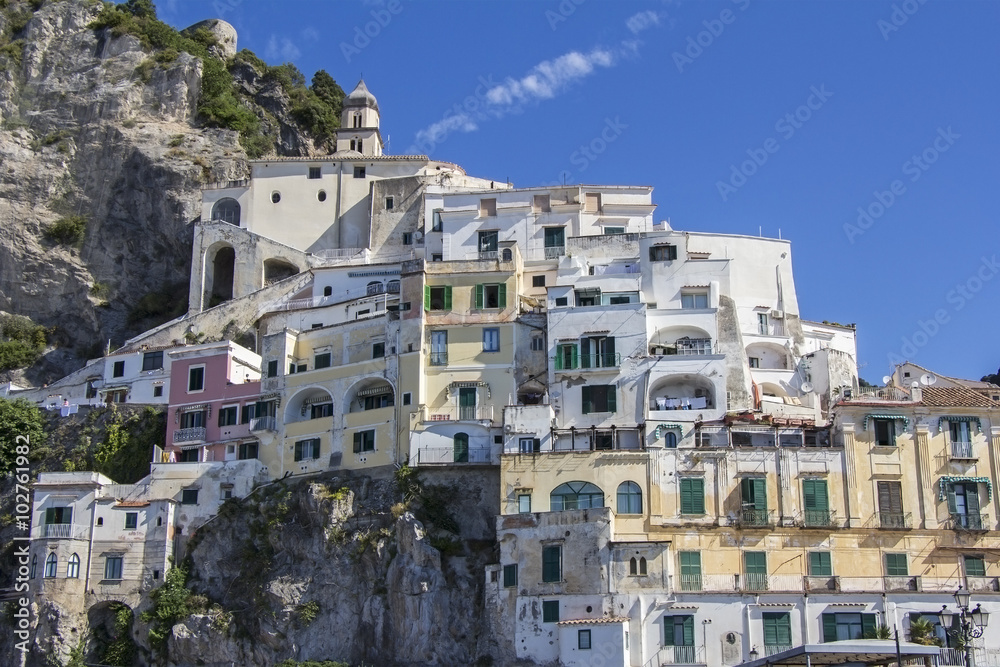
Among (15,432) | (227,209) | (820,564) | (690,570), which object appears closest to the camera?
(690,570)

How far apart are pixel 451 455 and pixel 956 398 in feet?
68.6

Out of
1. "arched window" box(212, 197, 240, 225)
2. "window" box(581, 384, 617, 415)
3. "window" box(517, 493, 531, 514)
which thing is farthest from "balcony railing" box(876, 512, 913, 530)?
"arched window" box(212, 197, 240, 225)

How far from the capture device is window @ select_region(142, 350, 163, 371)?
71.6m

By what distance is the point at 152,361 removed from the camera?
71812 mm

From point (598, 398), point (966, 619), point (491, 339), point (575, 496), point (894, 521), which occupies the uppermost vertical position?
point (491, 339)

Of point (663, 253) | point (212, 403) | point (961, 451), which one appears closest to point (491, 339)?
point (663, 253)

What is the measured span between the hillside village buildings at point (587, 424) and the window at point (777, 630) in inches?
4.3

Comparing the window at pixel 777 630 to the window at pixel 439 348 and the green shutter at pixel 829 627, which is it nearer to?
the green shutter at pixel 829 627

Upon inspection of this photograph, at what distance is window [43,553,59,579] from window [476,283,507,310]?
70.9 ft

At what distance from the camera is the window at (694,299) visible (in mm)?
66688

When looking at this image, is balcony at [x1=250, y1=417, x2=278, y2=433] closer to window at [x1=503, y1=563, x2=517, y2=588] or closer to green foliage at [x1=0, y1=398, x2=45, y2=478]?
green foliage at [x1=0, y1=398, x2=45, y2=478]

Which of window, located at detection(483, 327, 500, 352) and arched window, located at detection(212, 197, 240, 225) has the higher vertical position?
arched window, located at detection(212, 197, 240, 225)

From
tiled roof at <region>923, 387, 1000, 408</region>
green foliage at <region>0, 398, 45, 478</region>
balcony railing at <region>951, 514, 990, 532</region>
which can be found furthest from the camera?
green foliage at <region>0, 398, 45, 478</region>

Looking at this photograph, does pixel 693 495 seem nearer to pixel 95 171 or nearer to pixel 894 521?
pixel 894 521
